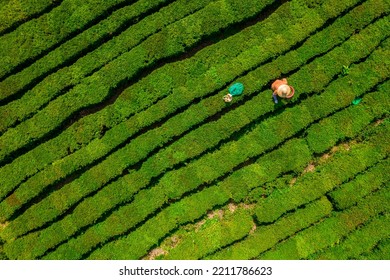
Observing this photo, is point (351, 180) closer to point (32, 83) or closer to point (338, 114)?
point (338, 114)

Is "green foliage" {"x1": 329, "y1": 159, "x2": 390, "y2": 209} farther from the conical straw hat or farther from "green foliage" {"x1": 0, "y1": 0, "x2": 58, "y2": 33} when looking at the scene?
"green foliage" {"x1": 0, "y1": 0, "x2": 58, "y2": 33}

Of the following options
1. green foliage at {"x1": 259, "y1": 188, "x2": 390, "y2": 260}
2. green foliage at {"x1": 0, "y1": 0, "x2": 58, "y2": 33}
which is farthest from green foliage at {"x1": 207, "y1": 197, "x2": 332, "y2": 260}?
green foliage at {"x1": 0, "y1": 0, "x2": 58, "y2": 33}

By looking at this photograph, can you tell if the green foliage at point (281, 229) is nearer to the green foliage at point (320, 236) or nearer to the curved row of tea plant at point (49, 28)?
the green foliage at point (320, 236)

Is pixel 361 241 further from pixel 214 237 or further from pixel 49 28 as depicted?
pixel 49 28


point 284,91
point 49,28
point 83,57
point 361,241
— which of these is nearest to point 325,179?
point 361,241

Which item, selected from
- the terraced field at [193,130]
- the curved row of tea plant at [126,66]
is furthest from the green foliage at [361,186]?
the curved row of tea plant at [126,66]
